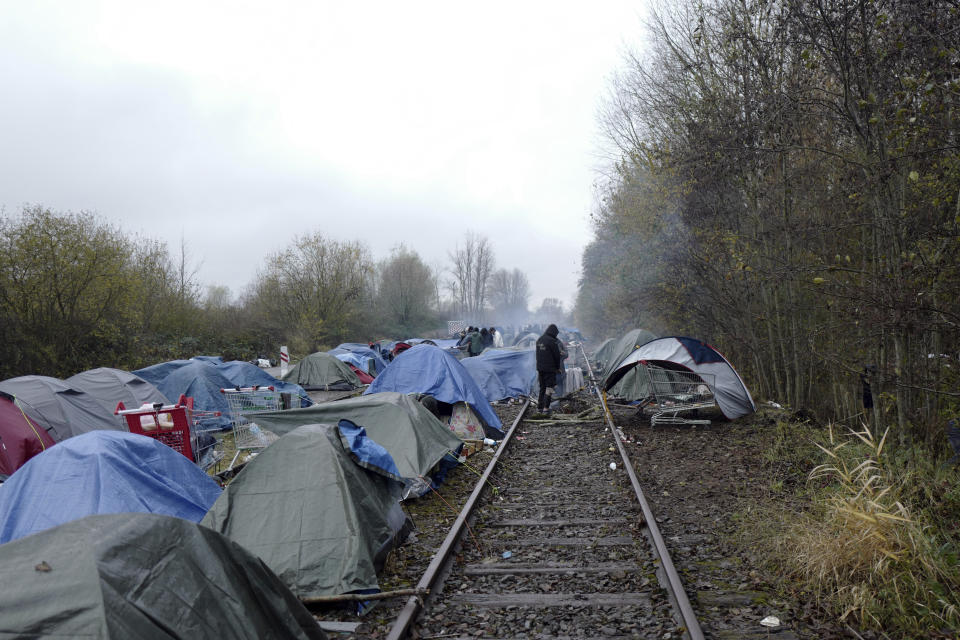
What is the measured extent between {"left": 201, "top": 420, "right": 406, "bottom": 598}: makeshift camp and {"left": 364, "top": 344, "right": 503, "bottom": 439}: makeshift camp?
561 cm

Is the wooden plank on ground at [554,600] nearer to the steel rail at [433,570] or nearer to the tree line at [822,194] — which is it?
the steel rail at [433,570]

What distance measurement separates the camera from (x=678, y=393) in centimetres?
1262

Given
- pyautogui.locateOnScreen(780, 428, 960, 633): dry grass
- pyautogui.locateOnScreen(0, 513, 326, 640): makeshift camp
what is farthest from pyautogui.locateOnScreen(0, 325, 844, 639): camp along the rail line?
pyautogui.locateOnScreen(780, 428, 960, 633): dry grass

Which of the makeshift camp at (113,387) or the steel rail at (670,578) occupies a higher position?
the makeshift camp at (113,387)

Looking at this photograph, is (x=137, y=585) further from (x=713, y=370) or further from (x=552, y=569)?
(x=713, y=370)

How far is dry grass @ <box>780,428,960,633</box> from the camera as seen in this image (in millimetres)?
3973

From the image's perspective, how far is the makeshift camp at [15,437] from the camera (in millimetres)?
8867

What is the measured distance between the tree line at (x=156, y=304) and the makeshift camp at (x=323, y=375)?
231 inches

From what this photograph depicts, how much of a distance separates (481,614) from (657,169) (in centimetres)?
1118

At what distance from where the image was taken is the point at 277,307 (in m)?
37.7

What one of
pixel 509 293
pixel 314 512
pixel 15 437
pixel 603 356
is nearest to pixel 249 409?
pixel 15 437

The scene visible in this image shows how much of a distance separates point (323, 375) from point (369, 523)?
16.6 m

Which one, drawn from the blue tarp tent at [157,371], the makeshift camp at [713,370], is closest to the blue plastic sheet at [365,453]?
the makeshift camp at [713,370]

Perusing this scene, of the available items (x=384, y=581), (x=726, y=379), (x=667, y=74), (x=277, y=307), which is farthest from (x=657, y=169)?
(x=277, y=307)
